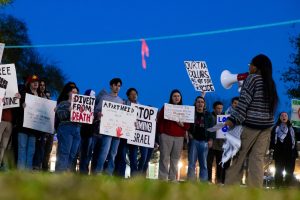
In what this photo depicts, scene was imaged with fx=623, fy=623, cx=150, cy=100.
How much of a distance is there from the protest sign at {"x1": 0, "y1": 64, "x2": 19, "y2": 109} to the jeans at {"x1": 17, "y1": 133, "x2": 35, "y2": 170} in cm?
59

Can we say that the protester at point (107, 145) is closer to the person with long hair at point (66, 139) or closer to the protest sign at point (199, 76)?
the person with long hair at point (66, 139)

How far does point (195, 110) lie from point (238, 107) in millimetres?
5799

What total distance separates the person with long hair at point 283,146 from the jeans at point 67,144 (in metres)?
5.44

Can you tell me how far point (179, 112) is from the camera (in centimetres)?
1285

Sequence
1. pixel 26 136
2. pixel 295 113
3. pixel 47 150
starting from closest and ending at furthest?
1. pixel 26 136
2. pixel 47 150
3. pixel 295 113

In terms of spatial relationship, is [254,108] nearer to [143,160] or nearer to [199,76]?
[143,160]

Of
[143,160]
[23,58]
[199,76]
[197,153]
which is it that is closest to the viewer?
[143,160]

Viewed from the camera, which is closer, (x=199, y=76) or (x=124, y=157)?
(x=124, y=157)

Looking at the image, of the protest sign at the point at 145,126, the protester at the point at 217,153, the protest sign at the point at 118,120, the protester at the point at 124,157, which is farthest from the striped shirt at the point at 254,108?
the protester at the point at 217,153

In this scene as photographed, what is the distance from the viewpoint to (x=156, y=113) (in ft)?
43.6

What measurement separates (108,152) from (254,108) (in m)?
5.11

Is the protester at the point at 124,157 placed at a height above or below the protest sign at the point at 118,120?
below

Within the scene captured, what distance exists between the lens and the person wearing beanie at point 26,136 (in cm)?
1098

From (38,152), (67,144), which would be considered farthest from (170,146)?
(38,152)
